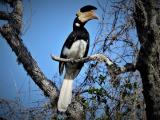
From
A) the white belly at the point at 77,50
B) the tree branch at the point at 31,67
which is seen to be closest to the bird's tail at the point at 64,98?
the tree branch at the point at 31,67

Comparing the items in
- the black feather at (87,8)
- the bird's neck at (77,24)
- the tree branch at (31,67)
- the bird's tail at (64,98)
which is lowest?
the bird's tail at (64,98)

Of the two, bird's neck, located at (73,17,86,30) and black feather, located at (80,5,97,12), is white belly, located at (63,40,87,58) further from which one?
black feather, located at (80,5,97,12)

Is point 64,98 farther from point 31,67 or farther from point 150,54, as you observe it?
point 150,54

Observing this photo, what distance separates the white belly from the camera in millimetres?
3479

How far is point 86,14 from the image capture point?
11.2 feet

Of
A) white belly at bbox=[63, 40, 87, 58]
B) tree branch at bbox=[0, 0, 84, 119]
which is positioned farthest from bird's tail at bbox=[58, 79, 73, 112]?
white belly at bbox=[63, 40, 87, 58]

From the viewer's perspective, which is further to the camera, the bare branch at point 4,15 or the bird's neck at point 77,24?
the bird's neck at point 77,24

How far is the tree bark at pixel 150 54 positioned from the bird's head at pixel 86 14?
882 millimetres

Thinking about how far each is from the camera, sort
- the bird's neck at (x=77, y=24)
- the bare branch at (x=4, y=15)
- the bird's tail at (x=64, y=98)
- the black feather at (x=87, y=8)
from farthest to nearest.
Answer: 1. the bird's neck at (x=77, y=24)
2. the bare branch at (x=4, y=15)
3. the black feather at (x=87, y=8)
4. the bird's tail at (x=64, y=98)

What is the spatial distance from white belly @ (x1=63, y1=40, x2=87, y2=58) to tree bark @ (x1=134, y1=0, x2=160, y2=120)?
1.17 meters

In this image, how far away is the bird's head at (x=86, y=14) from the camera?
3.26 meters

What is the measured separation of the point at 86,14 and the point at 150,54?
4.10 ft

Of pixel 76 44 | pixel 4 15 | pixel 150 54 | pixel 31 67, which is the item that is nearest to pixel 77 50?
pixel 76 44

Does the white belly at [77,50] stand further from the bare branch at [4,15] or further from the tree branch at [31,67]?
the bare branch at [4,15]
